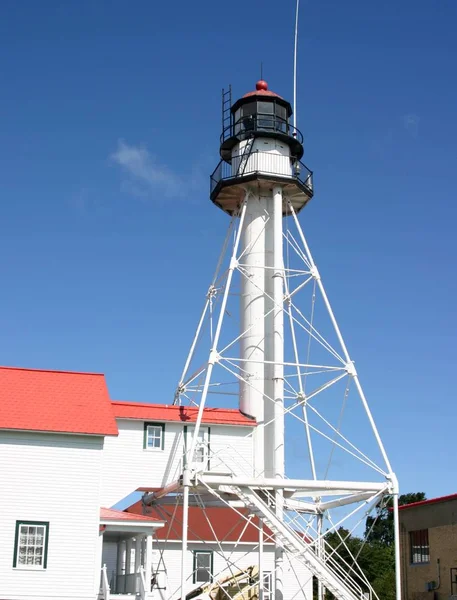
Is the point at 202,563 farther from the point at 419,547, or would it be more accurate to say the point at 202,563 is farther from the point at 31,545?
the point at 31,545

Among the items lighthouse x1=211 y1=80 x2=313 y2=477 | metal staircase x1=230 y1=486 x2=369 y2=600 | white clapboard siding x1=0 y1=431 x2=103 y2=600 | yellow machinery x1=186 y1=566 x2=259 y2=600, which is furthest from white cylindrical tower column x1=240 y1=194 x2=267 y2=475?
white clapboard siding x1=0 y1=431 x2=103 y2=600

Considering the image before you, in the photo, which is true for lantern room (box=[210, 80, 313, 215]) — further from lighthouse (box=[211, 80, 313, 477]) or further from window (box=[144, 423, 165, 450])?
window (box=[144, 423, 165, 450])

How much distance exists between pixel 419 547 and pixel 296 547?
14003 millimetres

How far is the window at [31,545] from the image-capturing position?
27.5m

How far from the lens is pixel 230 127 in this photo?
122 ft

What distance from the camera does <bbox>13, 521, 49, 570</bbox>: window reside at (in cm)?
2755

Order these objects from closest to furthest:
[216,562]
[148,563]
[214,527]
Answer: [148,563] < [216,562] < [214,527]

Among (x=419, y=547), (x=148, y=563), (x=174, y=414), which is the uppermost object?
(x=174, y=414)

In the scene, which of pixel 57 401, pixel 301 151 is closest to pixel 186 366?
pixel 57 401

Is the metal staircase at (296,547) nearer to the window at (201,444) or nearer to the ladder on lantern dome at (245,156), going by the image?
the window at (201,444)

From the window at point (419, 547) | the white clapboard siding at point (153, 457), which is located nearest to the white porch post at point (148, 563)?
the white clapboard siding at point (153, 457)

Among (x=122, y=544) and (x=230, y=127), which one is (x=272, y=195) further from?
(x=122, y=544)

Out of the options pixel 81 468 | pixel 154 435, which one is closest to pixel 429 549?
pixel 154 435

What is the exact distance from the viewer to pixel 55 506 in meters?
28.2
